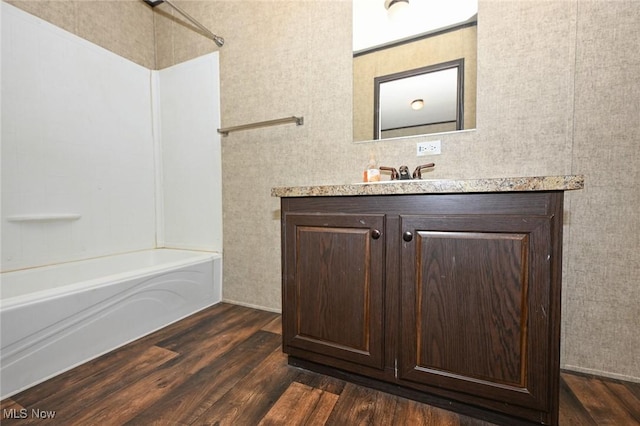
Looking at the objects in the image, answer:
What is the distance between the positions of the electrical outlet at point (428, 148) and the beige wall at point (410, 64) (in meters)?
Result: 0.07

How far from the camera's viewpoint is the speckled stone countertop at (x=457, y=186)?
75 centimetres

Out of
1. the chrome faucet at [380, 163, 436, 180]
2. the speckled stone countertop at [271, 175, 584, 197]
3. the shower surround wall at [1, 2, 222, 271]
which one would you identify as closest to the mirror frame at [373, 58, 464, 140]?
the chrome faucet at [380, 163, 436, 180]

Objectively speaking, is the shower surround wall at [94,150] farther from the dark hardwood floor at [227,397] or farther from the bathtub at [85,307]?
the dark hardwood floor at [227,397]

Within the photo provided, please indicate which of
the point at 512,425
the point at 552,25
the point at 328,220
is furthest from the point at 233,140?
the point at 512,425

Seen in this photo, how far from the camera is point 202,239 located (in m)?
2.16

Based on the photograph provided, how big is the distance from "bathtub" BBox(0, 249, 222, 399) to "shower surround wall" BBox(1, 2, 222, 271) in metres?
0.14

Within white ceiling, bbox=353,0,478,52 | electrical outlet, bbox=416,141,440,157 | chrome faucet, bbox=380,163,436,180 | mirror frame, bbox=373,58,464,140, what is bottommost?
chrome faucet, bbox=380,163,436,180

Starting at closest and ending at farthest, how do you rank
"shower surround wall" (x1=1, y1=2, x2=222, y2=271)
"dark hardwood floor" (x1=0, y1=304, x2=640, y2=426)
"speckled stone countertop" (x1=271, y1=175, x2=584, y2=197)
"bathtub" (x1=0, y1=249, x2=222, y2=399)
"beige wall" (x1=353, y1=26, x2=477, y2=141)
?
"speckled stone countertop" (x1=271, y1=175, x2=584, y2=197) → "dark hardwood floor" (x1=0, y1=304, x2=640, y2=426) → "bathtub" (x1=0, y1=249, x2=222, y2=399) → "beige wall" (x1=353, y1=26, x2=477, y2=141) → "shower surround wall" (x1=1, y1=2, x2=222, y2=271)

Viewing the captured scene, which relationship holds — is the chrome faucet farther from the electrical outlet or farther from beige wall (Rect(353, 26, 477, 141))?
beige wall (Rect(353, 26, 477, 141))

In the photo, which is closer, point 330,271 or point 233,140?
point 330,271

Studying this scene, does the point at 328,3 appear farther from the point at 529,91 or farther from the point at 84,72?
the point at 84,72

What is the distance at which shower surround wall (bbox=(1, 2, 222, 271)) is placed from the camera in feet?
5.19

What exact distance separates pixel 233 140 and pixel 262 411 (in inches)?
65.7

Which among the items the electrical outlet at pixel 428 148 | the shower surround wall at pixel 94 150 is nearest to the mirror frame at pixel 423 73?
the electrical outlet at pixel 428 148
